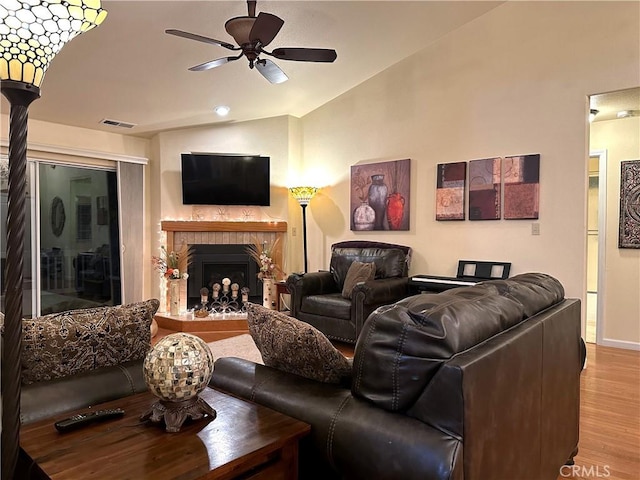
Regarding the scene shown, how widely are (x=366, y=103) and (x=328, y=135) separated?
0.70 m

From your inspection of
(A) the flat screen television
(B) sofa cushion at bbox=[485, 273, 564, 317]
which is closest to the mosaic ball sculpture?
(B) sofa cushion at bbox=[485, 273, 564, 317]

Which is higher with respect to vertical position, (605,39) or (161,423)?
(605,39)

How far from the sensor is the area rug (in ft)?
14.1

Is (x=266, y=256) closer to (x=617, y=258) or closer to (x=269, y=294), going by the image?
(x=269, y=294)

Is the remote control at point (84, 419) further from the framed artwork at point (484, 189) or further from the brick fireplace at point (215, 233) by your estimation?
the brick fireplace at point (215, 233)

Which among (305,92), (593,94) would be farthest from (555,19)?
(305,92)

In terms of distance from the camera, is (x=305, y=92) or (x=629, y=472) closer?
(x=629, y=472)

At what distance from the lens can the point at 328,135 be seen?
600 centimetres

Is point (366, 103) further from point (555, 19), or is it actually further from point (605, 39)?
point (605, 39)

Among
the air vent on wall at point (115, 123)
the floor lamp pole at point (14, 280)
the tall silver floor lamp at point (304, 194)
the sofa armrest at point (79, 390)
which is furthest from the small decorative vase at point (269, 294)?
the floor lamp pole at point (14, 280)

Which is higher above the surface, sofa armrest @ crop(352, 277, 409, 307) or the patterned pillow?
the patterned pillow

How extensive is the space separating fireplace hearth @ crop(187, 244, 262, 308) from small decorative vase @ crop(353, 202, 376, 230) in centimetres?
155

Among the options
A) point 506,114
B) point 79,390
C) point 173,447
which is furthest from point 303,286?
point 173,447
